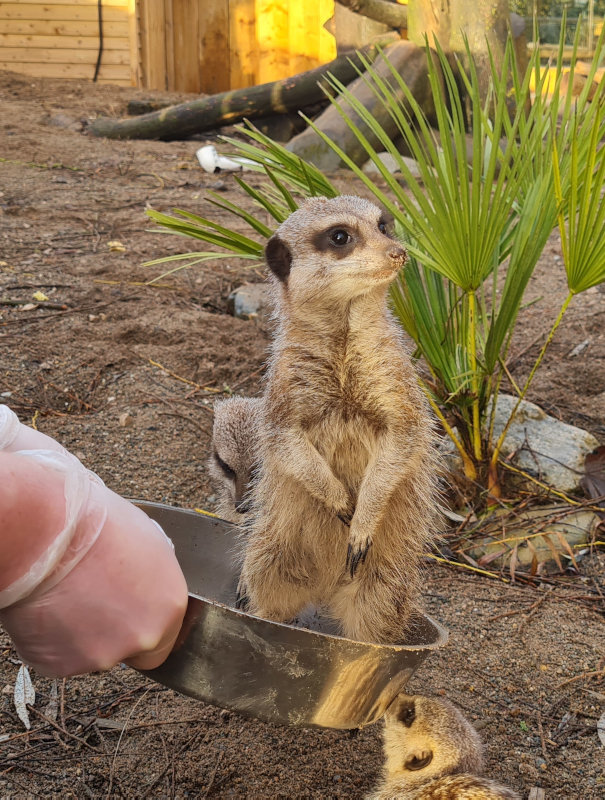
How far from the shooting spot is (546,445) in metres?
3.62

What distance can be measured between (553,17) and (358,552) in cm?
625

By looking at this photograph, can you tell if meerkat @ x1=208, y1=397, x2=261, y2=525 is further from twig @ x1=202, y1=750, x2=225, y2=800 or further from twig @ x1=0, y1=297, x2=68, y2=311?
Answer: twig @ x1=0, y1=297, x2=68, y2=311

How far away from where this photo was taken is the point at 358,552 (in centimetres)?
223

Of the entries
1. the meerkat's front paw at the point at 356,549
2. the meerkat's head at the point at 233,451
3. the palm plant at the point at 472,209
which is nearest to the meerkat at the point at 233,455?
the meerkat's head at the point at 233,451

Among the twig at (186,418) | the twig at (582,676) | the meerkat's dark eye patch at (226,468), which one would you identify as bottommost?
the twig at (582,676)

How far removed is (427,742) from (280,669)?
2.23 feet

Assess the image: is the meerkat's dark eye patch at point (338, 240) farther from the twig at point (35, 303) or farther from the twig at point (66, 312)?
the twig at point (35, 303)

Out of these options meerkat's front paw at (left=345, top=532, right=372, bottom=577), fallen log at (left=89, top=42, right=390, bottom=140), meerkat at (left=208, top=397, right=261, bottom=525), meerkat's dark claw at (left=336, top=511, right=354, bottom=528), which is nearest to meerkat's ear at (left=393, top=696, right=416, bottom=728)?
meerkat's front paw at (left=345, top=532, right=372, bottom=577)

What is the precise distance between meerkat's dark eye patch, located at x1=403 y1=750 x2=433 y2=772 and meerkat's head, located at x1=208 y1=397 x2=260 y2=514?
3.42 ft

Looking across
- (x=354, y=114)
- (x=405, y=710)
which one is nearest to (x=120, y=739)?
(x=405, y=710)

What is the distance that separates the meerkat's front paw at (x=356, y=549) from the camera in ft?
7.31

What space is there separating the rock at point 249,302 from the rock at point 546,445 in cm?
166

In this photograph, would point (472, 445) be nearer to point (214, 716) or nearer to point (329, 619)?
point (329, 619)

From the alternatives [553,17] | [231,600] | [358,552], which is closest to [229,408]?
[231,600]
